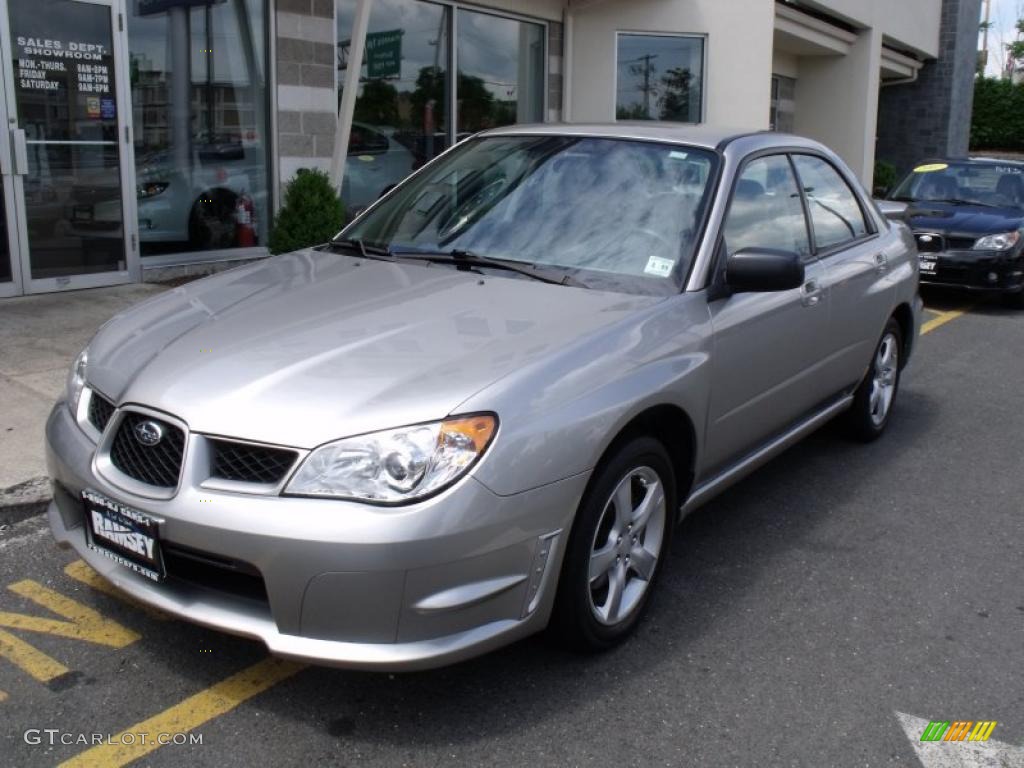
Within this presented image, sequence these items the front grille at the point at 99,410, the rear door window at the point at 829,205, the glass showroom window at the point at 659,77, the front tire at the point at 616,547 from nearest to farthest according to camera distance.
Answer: the front tire at the point at 616,547
the front grille at the point at 99,410
the rear door window at the point at 829,205
the glass showroom window at the point at 659,77

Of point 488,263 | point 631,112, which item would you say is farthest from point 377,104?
point 488,263

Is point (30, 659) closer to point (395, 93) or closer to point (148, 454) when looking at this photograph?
point (148, 454)

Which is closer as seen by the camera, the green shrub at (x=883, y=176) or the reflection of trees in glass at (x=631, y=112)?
the reflection of trees in glass at (x=631, y=112)

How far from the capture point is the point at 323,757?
2.79 metres

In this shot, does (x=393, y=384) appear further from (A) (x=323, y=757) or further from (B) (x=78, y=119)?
(B) (x=78, y=119)

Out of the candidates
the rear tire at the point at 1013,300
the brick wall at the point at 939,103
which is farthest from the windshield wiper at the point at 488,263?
the brick wall at the point at 939,103

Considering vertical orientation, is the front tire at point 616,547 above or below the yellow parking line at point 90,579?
above

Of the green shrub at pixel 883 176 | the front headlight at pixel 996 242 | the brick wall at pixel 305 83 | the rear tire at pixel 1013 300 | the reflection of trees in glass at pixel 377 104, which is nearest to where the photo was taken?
the brick wall at pixel 305 83

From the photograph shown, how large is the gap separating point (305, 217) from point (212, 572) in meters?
6.38

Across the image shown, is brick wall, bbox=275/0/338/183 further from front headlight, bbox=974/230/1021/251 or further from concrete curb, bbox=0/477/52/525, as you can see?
front headlight, bbox=974/230/1021/251

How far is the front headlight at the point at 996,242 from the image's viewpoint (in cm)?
1001

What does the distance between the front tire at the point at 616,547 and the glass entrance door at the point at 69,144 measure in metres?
6.35

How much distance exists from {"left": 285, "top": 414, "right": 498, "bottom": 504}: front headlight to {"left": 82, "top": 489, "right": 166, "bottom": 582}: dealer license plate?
46 centimetres

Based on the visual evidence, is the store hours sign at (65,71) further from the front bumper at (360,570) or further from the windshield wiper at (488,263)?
the front bumper at (360,570)
